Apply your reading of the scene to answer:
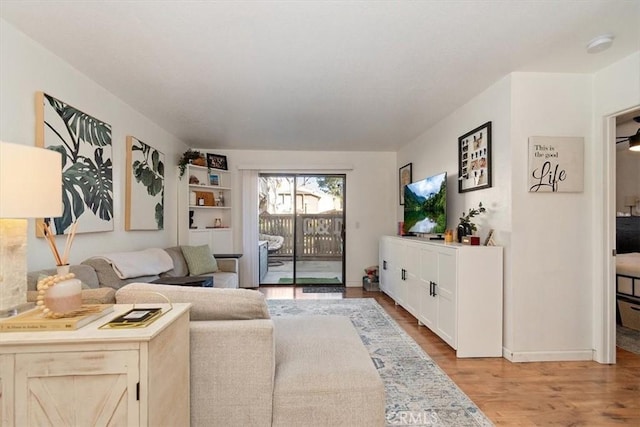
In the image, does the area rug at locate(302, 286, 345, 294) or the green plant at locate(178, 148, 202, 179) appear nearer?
the green plant at locate(178, 148, 202, 179)

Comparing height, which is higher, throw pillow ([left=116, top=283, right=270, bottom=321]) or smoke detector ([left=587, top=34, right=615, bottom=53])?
smoke detector ([left=587, top=34, right=615, bottom=53])

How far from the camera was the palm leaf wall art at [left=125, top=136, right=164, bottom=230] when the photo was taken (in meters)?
3.34

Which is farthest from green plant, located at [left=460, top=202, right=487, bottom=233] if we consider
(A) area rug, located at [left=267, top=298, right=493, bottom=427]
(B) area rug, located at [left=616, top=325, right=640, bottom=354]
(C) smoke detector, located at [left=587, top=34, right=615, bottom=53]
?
(B) area rug, located at [left=616, top=325, right=640, bottom=354]

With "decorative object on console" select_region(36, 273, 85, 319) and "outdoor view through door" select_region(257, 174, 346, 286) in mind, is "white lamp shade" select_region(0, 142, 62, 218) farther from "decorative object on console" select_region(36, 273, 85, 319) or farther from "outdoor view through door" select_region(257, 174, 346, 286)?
"outdoor view through door" select_region(257, 174, 346, 286)

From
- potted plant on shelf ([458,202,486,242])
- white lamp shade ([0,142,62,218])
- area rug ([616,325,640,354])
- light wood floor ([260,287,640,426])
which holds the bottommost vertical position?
area rug ([616,325,640,354])

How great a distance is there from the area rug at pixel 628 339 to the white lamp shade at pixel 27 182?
4311 mm

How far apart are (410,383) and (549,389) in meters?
0.93

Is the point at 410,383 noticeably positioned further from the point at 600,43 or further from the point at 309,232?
the point at 309,232

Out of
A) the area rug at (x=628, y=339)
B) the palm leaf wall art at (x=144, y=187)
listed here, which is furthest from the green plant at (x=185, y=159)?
the area rug at (x=628, y=339)

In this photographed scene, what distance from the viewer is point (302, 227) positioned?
5.73 m

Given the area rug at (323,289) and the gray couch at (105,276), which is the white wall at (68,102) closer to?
the gray couch at (105,276)

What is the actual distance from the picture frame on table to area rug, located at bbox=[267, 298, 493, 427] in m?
3.22

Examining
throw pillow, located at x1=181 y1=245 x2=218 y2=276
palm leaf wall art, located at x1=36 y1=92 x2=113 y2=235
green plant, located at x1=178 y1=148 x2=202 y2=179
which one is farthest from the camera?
green plant, located at x1=178 y1=148 x2=202 y2=179

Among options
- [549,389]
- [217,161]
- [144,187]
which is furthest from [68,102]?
[549,389]
